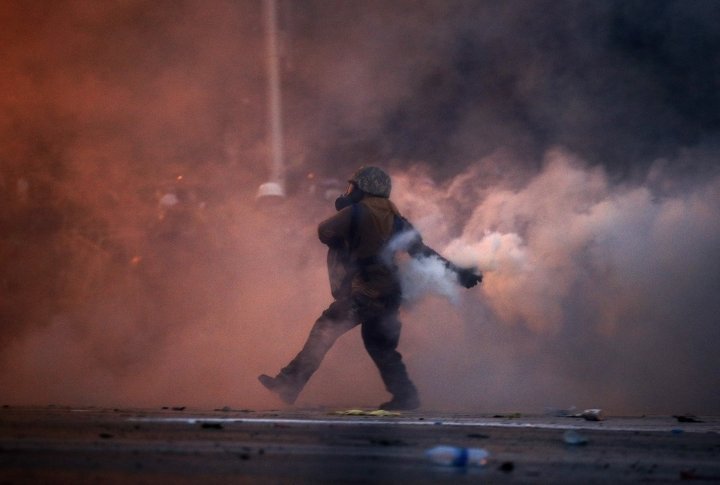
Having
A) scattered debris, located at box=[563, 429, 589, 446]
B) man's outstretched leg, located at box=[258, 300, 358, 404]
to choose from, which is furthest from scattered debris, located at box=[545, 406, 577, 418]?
scattered debris, located at box=[563, 429, 589, 446]

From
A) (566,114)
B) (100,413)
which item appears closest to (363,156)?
(566,114)

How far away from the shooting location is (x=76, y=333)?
1161cm

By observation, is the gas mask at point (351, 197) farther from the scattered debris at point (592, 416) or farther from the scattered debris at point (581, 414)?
the scattered debris at point (592, 416)

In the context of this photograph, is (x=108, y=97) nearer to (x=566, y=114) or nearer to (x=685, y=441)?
(x=566, y=114)

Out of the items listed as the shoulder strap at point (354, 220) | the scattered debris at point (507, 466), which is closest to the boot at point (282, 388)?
the shoulder strap at point (354, 220)

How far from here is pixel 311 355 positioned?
7.73m

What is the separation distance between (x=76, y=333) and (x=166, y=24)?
3.61 metres

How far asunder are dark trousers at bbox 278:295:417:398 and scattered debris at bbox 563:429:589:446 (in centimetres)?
272

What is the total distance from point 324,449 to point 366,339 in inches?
138

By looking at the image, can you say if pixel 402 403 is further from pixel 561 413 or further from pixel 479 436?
pixel 479 436

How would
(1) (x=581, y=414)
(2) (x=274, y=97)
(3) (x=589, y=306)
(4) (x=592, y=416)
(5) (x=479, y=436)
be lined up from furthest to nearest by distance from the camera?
(2) (x=274, y=97) → (3) (x=589, y=306) → (1) (x=581, y=414) → (4) (x=592, y=416) → (5) (x=479, y=436)

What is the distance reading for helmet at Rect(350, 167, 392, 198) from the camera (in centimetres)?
785

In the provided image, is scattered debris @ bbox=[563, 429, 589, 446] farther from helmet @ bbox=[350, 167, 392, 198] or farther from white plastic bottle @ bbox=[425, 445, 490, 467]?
helmet @ bbox=[350, 167, 392, 198]

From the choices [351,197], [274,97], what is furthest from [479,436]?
[274,97]
